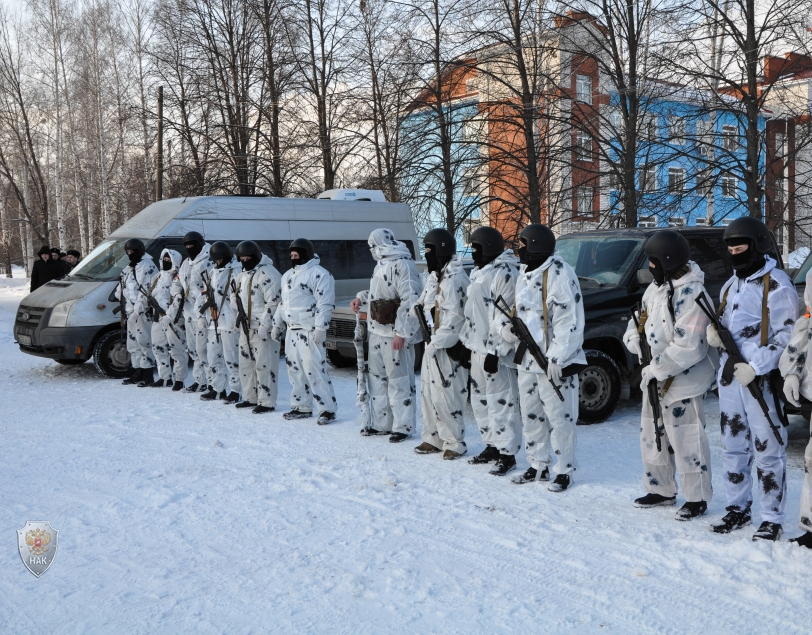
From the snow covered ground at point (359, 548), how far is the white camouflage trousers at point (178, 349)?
2990 millimetres

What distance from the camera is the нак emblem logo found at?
4.35m

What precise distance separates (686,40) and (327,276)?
8.93 metres

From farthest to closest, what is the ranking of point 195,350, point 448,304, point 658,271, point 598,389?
point 195,350 < point 598,389 < point 448,304 < point 658,271

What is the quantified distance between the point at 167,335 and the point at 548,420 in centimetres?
598

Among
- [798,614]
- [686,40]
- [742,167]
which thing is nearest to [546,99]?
[686,40]

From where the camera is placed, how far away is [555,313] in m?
5.43

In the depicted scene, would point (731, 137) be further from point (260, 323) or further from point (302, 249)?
point (260, 323)

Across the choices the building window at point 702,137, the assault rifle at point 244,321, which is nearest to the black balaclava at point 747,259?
the assault rifle at point 244,321

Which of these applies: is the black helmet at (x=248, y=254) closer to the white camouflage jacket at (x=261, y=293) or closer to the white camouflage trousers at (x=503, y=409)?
the white camouflage jacket at (x=261, y=293)

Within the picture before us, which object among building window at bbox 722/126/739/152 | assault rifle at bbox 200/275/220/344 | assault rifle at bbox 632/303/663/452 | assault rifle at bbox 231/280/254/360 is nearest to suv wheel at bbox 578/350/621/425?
assault rifle at bbox 632/303/663/452

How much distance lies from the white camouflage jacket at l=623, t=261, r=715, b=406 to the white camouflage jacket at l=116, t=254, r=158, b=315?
718 cm

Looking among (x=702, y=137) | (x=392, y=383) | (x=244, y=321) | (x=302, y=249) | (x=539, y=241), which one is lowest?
(x=392, y=383)

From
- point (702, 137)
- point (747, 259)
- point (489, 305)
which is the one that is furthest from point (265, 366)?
point (702, 137)

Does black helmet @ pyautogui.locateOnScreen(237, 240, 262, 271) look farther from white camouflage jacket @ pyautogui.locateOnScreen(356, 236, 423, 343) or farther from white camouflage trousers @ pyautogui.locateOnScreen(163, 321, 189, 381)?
white camouflage jacket @ pyautogui.locateOnScreen(356, 236, 423, 343)
